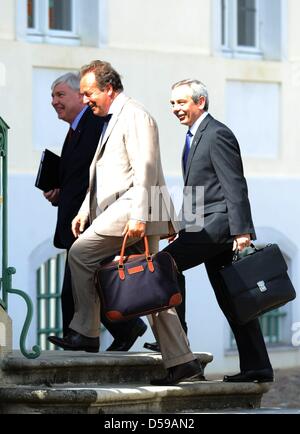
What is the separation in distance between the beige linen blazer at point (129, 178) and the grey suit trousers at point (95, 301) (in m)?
0.10

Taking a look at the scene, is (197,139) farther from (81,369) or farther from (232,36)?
(232,36)

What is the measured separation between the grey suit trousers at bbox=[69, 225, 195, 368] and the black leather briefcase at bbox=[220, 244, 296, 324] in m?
0.41

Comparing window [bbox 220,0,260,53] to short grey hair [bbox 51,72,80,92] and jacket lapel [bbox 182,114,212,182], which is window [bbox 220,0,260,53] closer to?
short grey hair [bbox 51,72,80,92]

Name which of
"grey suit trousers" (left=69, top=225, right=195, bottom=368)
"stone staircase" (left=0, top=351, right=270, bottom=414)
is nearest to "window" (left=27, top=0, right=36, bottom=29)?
"stone staircase" (left=0, top=351, right=270, bottom=414)

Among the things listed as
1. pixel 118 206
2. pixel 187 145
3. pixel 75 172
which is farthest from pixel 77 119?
pixel 118 206

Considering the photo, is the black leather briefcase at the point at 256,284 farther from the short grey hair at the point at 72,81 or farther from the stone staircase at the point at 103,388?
the short grey hair at the point at 72,81

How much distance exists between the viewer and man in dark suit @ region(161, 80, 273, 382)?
32.4ft

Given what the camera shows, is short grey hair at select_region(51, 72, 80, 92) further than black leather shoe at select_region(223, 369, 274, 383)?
Yes

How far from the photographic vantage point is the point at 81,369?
32.6 ft

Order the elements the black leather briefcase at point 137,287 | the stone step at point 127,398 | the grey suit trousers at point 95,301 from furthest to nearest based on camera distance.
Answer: the grey suit trousers at point 95,301
the black leather briefcase at point 137,287
the stone step at point 127,398

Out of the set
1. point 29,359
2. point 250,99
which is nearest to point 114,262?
point 29,359

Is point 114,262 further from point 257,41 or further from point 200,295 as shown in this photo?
point 257,41

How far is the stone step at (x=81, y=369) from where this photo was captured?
9783 millimetres

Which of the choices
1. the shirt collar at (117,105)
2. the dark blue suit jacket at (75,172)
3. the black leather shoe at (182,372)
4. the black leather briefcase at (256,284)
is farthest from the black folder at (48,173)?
the black leather shoe at (182,372)
